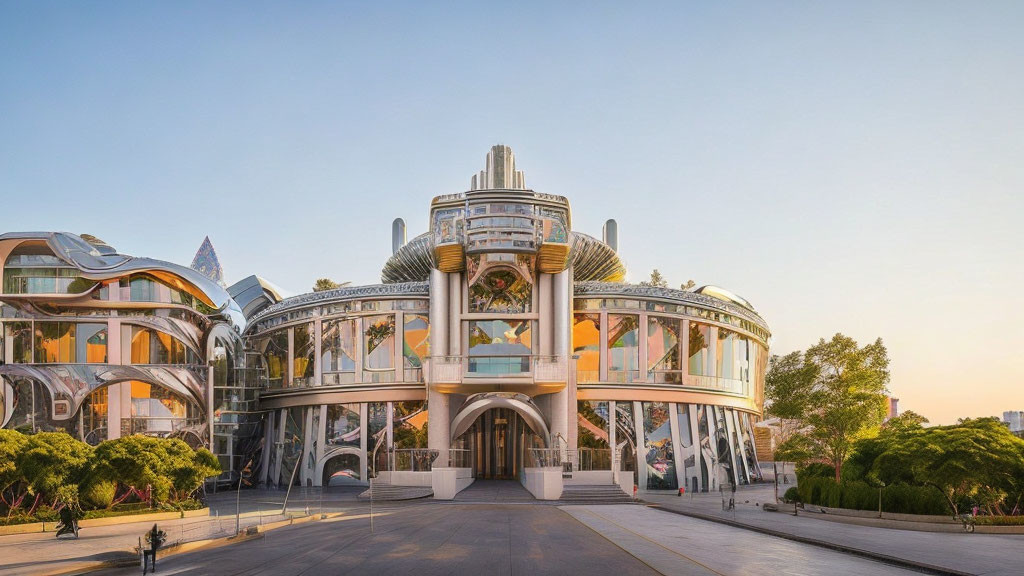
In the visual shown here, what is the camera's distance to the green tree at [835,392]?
40438 millimetres

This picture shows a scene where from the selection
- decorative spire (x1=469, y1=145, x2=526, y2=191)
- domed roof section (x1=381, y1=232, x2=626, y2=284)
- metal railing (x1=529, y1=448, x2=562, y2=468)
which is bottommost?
metal railing (x1=529, y1=448, x2=562, y2=468)

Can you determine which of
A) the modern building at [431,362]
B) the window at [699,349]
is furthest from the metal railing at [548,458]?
the window at [699,349]

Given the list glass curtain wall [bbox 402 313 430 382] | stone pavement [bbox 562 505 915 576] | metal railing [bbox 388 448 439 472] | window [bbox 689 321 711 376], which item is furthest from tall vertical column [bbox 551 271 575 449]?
stone pavement [bbox 562 505 915 576]

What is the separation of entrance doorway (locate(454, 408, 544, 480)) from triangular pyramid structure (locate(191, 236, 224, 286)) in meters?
28.3

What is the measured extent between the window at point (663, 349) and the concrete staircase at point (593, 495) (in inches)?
586

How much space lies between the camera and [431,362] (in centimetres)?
5297

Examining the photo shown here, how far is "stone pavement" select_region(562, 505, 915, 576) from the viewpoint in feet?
61.8

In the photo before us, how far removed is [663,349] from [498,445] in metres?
14.8

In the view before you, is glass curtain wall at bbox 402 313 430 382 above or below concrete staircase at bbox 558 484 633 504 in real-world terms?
above

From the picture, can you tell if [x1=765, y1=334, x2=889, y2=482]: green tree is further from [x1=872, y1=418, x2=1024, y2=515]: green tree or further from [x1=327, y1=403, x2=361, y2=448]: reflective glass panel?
[x1=327, y1=403, x2=361, y2=448]: reflective glass panel

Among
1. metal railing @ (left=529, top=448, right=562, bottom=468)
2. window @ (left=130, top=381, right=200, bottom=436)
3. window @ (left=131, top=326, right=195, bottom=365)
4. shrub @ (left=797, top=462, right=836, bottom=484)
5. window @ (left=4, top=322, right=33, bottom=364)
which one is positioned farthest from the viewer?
window @ (left=131, top=326, right=195, bottom=365)

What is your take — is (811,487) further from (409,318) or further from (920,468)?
(409,318)

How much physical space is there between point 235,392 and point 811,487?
39515 millimetres

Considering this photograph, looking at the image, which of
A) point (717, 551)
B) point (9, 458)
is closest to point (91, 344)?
point (9, 458)
